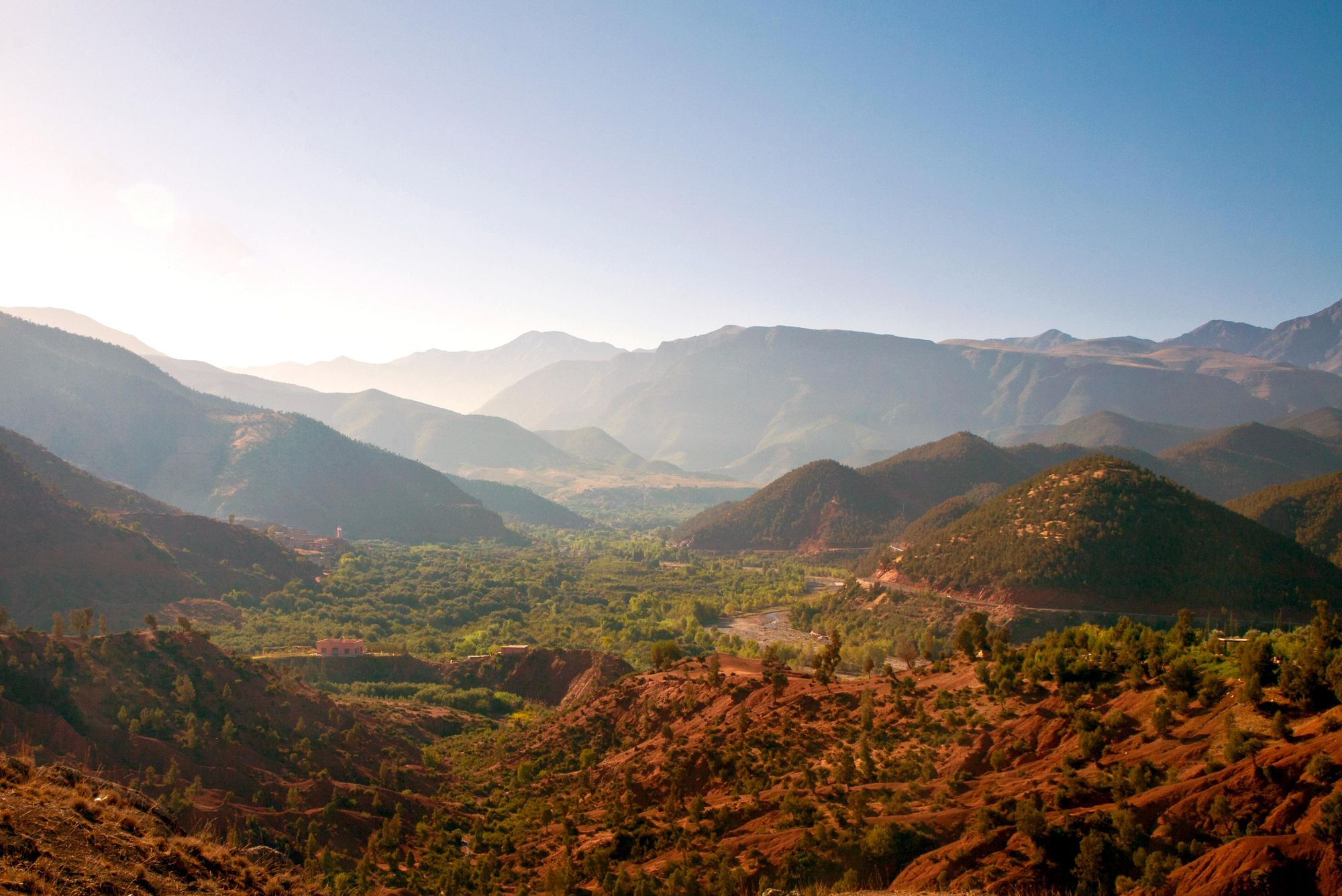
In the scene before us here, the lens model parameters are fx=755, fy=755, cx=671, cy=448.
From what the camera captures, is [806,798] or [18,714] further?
[18,714]

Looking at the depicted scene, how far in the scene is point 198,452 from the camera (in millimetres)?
177750

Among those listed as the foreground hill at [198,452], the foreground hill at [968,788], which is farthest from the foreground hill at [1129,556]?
the foreground hill at [198,452]

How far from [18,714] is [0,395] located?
178m

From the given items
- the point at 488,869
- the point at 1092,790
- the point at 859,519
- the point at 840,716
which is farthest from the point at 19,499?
the point at 859,519

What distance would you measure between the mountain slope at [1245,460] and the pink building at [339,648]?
16329 cm

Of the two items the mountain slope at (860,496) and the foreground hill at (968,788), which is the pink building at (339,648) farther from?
the mountain slope at (860,496)

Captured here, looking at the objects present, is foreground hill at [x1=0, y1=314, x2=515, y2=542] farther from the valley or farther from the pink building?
the pink building

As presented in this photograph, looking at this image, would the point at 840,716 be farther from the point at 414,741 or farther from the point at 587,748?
the point at 414,741

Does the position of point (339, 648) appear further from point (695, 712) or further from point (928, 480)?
point (928, 480)

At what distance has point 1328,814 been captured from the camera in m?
14.6

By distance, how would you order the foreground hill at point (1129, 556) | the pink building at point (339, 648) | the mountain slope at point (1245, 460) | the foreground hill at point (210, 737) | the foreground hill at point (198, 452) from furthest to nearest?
the foreground hill at point (198, 452) < the mountain slope at point (1245, 460) < the pink building at point (339, 648) < the foreground hill at point (1129, 556) < the foreground hill at point (210, 737)

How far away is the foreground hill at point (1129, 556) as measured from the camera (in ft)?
209

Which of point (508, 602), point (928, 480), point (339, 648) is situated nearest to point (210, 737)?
point (339, 648)

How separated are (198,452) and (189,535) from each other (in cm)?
8897
